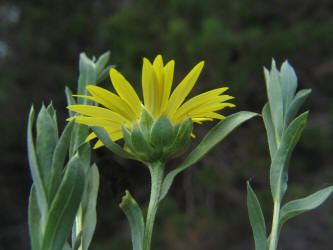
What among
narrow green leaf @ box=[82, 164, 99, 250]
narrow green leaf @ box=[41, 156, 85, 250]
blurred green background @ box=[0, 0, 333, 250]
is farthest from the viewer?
blurred green background @ box=[0, 0, 333, 250]

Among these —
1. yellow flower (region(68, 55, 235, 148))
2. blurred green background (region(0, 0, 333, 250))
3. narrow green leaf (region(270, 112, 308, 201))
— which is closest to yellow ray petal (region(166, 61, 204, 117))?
yellow flower (region(68, 55, 235, 148))

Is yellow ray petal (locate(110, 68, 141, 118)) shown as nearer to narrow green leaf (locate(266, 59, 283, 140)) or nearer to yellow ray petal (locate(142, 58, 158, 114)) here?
yellow ray petal (locate(142, 58, 158, 114))

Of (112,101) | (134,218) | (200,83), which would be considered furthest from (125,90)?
(200,83)

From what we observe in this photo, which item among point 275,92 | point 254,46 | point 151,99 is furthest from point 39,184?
point 254,46

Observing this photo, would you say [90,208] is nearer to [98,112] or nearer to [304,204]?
[98,112]

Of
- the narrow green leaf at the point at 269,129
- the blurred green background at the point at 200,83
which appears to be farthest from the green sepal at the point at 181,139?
the blurred green background at the point at 200,83

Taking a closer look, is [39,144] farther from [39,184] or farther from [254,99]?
[254,99]
